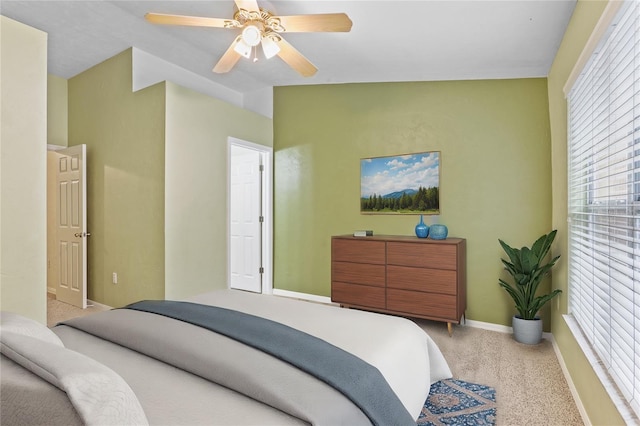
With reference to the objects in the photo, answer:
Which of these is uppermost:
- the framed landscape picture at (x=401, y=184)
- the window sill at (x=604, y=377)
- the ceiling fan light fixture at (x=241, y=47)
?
the ceiling fan light fixture at (x=241, y=47)

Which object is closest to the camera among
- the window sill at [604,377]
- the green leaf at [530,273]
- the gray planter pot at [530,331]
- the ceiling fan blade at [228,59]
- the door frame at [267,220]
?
the window sill at [604,377]

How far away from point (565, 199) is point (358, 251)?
1889 mm

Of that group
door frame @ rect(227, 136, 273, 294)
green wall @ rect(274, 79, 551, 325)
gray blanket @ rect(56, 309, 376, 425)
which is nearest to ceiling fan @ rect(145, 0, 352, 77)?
green wall @ rect(274, 79, 551, 325)

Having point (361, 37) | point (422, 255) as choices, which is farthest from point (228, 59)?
point (422, 255)

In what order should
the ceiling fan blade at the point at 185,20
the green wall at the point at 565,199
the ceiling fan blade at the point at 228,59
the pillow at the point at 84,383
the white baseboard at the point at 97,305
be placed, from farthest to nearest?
the white baseboard at the point at 97,305
the ceiling fan blade at the point at 228,59
the ceiling fan blade at the point at 185,20
the green wall at the point at 565,199
the pillow at the point at 84,383

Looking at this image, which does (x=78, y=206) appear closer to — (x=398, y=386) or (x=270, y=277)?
(x=270, y=277)

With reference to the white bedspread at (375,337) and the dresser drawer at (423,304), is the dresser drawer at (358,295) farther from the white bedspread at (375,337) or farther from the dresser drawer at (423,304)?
the white bedspread at (375,337)

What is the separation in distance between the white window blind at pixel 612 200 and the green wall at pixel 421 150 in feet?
3.46

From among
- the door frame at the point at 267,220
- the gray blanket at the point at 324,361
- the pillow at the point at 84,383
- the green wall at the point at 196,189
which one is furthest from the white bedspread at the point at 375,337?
the door frame at the point at 267,220

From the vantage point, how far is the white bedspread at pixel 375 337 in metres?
1.52

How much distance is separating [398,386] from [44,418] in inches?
47.4

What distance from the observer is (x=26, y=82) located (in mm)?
2893

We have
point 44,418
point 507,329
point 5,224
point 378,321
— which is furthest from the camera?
point 507,329

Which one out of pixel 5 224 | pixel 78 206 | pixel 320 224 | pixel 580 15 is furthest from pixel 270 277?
pixel 580 15
